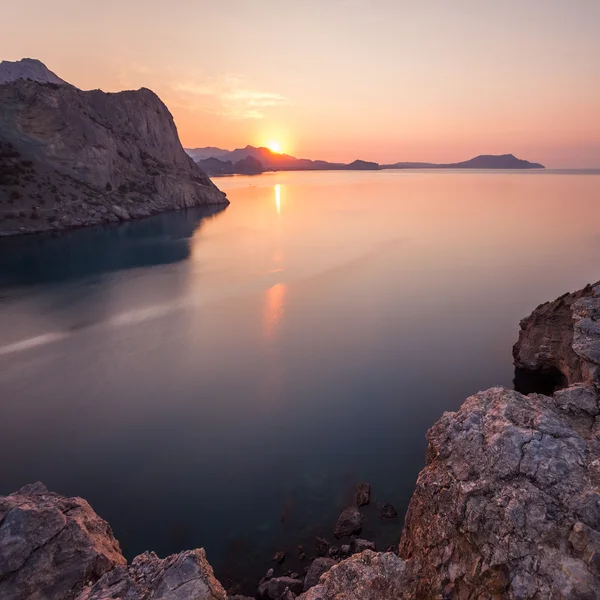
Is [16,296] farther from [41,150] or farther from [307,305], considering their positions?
[41,150]

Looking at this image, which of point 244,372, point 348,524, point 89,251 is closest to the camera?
point 348,524

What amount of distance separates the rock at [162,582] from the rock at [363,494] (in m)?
8.15

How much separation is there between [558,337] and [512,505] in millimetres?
16282

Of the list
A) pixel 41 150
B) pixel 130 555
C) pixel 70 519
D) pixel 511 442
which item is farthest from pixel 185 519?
pixel 41 150

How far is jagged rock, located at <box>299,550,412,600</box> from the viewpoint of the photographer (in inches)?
327

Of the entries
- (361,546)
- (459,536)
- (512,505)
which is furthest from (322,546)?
(512,505)

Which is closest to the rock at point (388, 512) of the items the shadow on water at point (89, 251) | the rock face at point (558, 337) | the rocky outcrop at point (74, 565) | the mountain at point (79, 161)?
the rocky outcrop at point (74, 565)

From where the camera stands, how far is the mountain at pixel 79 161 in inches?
2795

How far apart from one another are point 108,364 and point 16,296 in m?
21.3

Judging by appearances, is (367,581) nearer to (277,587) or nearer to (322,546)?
(277,587)

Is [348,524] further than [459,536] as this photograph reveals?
Yes

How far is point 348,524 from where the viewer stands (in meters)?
14.0

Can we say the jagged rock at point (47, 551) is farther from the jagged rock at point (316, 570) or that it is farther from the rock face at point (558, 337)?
the rock face at point (558, 337)

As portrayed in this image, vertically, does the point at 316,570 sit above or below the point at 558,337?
below
